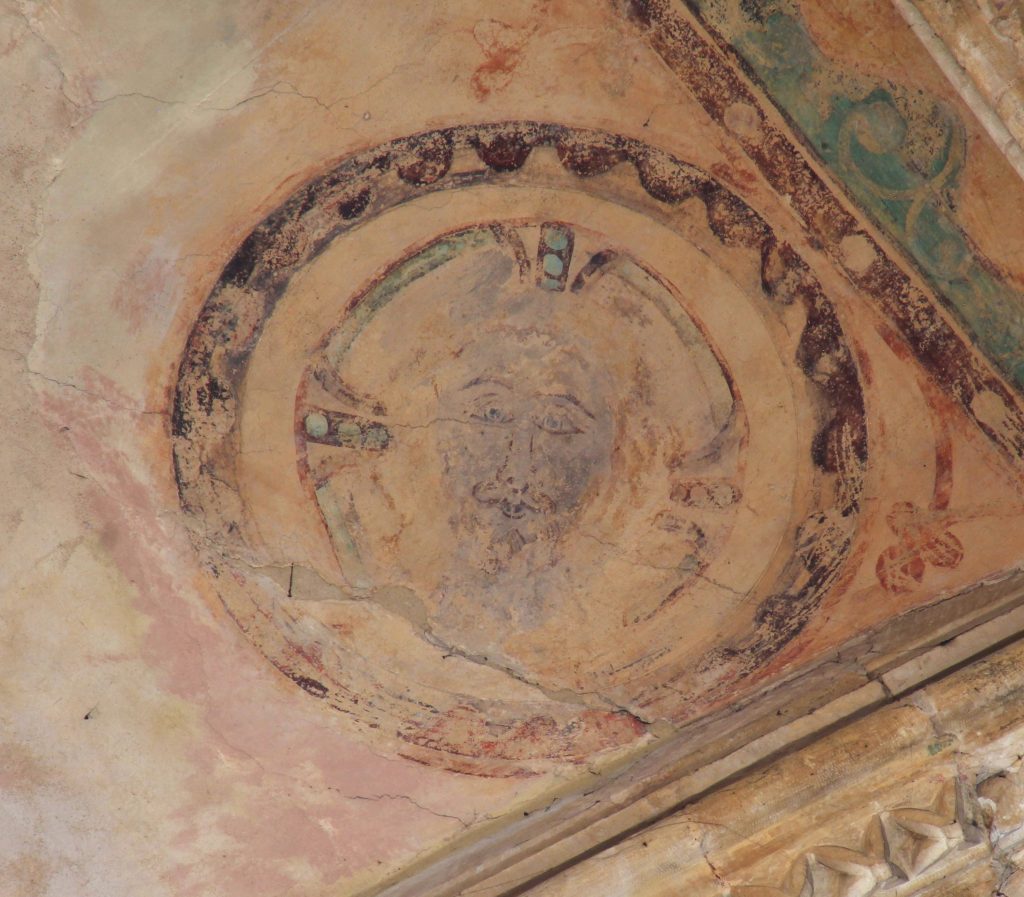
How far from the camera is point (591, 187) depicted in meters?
4.85

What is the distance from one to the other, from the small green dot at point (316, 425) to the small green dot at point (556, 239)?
1.29 meters

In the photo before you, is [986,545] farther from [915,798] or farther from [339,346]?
[339,346]

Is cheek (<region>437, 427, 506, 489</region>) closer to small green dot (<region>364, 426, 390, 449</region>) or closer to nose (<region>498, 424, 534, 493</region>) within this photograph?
nose (<region>498, 424, 534, 493</region>)

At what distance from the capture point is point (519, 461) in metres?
5.35

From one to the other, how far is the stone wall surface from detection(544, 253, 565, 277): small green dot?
0.21 ft

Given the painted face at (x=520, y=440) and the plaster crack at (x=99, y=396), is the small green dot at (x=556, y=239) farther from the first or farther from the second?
the plaster crack at (x=99, y=396)

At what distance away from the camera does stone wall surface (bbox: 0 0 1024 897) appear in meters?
4.38

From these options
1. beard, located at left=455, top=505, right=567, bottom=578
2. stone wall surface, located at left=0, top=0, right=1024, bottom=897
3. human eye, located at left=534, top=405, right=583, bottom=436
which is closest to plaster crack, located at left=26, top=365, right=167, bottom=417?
stone wall surface, located at left=0, top=0, right=1024, bottom=897

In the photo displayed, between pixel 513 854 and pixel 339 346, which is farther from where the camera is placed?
pixel 339 346

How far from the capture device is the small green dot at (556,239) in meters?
4.99

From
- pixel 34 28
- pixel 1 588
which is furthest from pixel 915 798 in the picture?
pixel 34 28

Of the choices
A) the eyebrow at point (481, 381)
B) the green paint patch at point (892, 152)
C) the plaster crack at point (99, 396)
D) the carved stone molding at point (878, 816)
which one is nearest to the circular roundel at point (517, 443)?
the eyebrow at point (481, 381)

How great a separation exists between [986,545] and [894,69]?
1.97m

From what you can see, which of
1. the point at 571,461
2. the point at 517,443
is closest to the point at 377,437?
the point at 517,443
